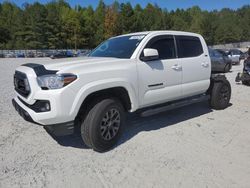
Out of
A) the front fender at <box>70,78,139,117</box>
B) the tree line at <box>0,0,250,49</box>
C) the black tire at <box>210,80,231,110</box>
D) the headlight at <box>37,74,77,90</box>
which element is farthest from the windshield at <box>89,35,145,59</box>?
the tree line at <box>0,0,250,49</box>

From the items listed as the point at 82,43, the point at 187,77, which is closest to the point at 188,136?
the point at 187,77

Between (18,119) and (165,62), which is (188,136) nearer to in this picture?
(165,62)

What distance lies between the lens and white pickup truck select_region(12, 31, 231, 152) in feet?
13.1

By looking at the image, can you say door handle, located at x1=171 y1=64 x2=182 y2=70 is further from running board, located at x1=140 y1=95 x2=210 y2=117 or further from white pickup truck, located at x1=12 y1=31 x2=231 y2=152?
running board, located at x1=140 y1=95 x2=210 y2=117

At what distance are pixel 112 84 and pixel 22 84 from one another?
1.48 meters

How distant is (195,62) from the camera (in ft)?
20.0

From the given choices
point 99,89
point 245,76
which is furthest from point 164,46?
point 245,76

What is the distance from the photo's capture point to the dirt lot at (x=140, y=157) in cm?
364

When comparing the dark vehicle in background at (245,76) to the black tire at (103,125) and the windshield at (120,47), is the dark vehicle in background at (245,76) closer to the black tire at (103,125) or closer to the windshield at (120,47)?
the windshield at (120,47)

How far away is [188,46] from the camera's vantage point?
6.11 m

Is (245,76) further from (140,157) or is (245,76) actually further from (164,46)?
(140,157)

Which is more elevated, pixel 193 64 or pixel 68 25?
pixel 68 25

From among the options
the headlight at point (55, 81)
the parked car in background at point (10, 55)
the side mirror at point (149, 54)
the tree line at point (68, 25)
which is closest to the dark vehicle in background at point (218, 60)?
the side mirror at point (149, 54)

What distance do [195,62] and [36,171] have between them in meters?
4.06
